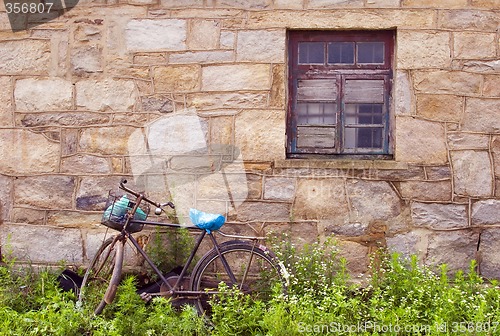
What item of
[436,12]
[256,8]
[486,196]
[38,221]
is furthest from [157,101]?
[486,196]

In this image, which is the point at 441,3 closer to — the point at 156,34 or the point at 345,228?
the point at 345,228

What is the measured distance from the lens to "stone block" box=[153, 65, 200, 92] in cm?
510

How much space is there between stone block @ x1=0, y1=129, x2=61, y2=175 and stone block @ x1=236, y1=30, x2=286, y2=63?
1.81 meters

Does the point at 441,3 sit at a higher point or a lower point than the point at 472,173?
higher

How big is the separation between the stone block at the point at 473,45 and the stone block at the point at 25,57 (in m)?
3.50

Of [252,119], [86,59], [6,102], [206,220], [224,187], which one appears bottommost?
[206,220]

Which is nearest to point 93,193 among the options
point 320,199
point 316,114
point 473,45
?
point 320,199

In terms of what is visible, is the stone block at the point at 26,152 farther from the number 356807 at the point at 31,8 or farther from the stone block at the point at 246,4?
the stone block at the point at 246,4

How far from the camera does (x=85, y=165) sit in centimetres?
516

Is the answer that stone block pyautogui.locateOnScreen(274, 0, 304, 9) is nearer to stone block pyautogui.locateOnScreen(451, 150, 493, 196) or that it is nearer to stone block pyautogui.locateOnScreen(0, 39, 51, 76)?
stone block pyautogui.locateOnScreen(451, 150, 493, 196)

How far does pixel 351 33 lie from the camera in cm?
514

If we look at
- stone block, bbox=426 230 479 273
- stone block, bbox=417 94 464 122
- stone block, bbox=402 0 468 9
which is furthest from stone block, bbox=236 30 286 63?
stone block, bbox=426 230 479 273

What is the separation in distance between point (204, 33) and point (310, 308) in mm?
2474

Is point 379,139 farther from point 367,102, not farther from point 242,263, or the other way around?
point 242,263
